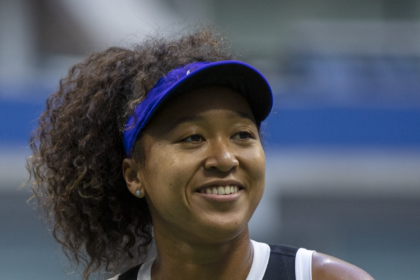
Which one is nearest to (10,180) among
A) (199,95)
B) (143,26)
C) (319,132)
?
(143,26)

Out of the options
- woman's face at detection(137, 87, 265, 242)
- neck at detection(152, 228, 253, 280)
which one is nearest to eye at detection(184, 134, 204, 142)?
woman's face at detection(137, 87, 265, 242)

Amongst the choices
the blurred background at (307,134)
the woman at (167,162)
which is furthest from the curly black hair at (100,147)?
the blurred background at (307,134)

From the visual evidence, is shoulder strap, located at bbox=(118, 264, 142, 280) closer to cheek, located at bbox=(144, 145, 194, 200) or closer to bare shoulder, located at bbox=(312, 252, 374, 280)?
cheek, located at bbox=(144, 145, 194, 200)

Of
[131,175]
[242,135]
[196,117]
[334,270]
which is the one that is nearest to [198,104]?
Result: [196,117]

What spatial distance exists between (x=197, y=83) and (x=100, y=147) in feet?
1.48

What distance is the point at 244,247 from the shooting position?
5.78ft

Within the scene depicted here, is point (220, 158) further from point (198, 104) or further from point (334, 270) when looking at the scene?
point (334, 270)

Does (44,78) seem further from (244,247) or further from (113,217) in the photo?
(244,247)

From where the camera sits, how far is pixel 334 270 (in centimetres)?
165

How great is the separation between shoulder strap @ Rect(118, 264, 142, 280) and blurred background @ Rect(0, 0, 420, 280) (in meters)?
2.64

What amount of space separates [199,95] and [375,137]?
3444mm

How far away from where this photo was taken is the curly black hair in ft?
6.02

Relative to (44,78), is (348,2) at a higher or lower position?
higher

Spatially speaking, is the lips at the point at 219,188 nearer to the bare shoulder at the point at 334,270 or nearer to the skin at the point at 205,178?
the skin at the point at 205,178
